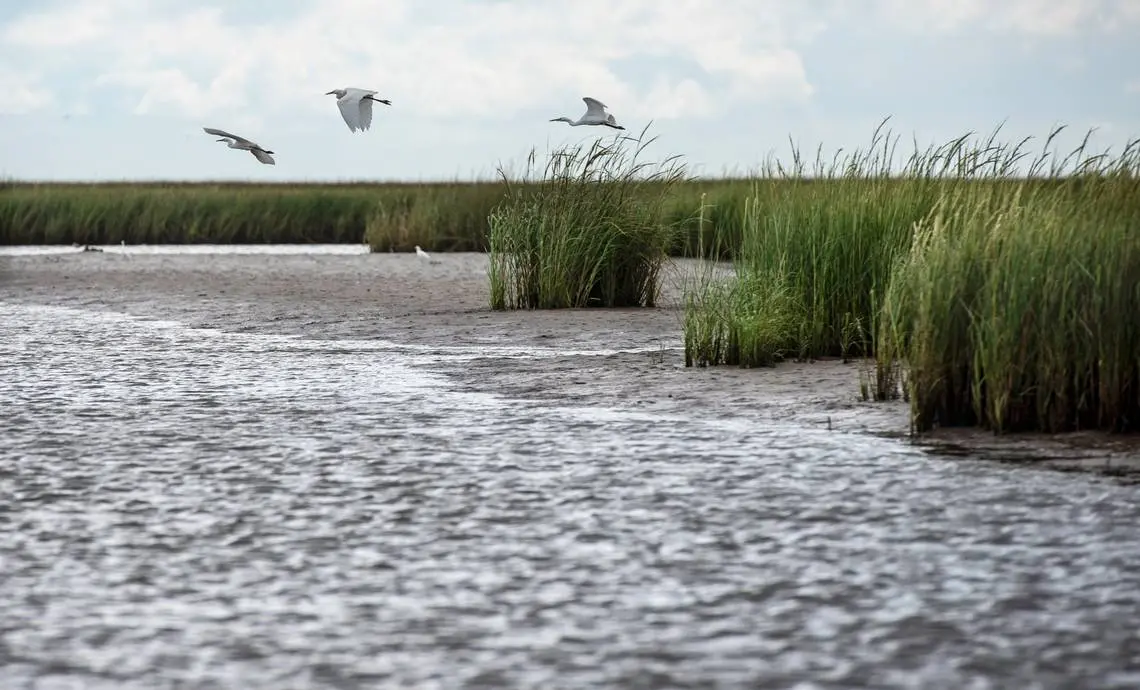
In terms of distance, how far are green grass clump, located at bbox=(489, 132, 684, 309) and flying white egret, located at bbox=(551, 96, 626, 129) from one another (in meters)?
1.46

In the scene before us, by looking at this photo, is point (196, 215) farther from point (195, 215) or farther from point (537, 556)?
point (537, 556)

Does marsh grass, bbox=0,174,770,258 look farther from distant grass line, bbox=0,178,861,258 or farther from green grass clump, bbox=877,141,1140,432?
green grass clump, bbox=877,141,1140,432

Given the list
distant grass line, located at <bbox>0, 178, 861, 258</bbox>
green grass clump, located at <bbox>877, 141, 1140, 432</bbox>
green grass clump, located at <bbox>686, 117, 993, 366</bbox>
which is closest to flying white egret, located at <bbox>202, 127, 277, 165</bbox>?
green grass clump, located at <bbox>686, 117, 993, 366</bbox>

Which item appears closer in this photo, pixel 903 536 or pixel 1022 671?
pixel 1022 671

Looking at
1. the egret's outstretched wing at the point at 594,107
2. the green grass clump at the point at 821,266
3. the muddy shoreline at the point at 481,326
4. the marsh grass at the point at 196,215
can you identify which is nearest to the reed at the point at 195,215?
the marsh grass at the point at 196,215

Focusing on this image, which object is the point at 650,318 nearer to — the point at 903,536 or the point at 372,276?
the point at 372,276

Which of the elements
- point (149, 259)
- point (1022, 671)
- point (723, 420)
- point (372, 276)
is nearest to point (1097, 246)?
point (723, 420)

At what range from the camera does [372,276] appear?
59.4ft

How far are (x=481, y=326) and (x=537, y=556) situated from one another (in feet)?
24.9

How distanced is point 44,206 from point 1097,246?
24.1 metres

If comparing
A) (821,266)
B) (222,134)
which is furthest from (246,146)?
(821,266)

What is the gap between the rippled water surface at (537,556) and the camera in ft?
10.8

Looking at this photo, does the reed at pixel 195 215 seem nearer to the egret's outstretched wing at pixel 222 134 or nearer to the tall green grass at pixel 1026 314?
the egret's outstretched wing at pixel 222 134

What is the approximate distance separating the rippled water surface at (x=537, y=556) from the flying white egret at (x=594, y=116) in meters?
7.70
